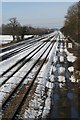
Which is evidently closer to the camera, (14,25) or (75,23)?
(75,23)

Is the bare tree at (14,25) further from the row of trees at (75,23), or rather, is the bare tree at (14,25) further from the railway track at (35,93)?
the railway track at (35,93)

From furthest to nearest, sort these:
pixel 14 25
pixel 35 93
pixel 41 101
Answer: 1. pixel 14 25
2. pixel 35 93
3. pixel 41 101

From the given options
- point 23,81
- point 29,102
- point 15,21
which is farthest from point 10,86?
point 15,21

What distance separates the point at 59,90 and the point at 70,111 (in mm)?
3502

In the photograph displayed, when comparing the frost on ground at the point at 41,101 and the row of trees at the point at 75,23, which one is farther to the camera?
the row of trees at the point at 75,23

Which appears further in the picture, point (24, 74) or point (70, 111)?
point (24, 74)

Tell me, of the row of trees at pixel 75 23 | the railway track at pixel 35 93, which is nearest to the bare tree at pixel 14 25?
the row of trees at pixel 75 23

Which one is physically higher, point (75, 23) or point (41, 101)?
point (75, 23)

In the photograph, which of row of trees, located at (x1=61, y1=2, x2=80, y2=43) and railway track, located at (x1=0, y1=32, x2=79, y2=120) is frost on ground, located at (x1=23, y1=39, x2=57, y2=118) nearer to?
railway track, located at (x1=0, y1=32, x2=79, y2=120)

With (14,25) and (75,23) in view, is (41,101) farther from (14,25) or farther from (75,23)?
(14,25)

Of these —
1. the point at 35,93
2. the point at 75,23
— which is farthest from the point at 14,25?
the point at 35,93

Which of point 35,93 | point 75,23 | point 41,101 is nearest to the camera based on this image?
point 41,101

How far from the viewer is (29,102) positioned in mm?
11625

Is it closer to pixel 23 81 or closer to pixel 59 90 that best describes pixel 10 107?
pixel 59 90
